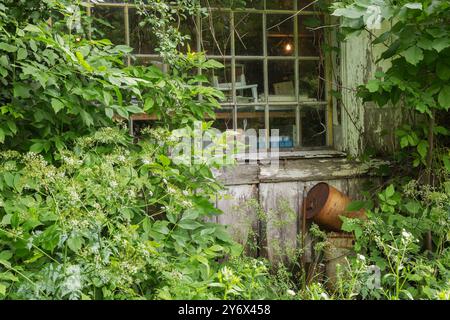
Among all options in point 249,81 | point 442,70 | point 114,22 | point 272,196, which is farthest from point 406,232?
point 114,22

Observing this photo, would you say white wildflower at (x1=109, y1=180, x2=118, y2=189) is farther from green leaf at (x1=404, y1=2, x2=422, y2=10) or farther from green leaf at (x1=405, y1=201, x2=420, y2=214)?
green leaf at (x1=405, y1=201, x2=420, y2=214)

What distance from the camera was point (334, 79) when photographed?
3.80 metres

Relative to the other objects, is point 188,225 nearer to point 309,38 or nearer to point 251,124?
point 251,124

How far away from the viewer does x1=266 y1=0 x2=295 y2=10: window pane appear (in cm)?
372

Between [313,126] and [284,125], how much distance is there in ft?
0.78

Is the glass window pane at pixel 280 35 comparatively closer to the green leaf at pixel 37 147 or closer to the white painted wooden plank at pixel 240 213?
the white painted wooden plank at pixel 240 213

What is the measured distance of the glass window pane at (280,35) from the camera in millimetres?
3729

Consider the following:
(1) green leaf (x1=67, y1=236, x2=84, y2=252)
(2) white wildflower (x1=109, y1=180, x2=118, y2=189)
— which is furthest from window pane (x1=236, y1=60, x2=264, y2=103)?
(1) green leaf (x1=67, y1=236, x2=84, y2=252)

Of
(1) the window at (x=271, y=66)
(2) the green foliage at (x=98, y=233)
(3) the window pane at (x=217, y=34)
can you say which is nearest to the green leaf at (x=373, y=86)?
(2) the green foliage at (x=98, y=233)

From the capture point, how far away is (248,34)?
12.1 feet

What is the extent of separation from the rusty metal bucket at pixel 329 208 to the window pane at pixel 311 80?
2.88 feet

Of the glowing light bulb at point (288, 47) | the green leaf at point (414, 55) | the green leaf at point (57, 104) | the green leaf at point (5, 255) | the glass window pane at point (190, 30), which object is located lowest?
the green leaf at point (5, 255)

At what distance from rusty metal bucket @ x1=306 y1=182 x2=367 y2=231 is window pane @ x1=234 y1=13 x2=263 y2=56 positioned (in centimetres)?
114
